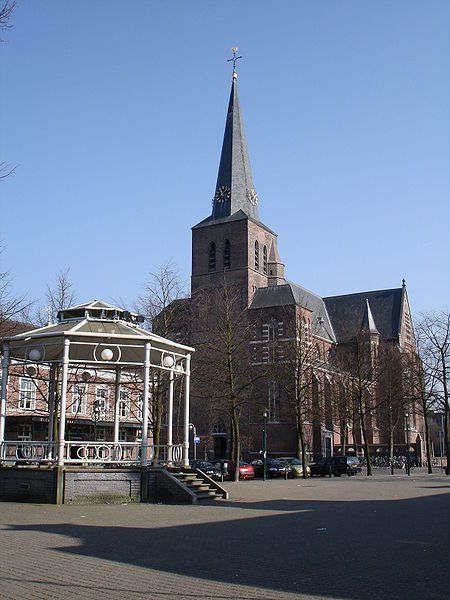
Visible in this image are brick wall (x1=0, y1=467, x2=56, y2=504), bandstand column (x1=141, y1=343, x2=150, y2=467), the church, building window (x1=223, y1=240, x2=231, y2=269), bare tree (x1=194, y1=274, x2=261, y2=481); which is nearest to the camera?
brick wall (x1=0, y1=467, x2=56, y2=504)

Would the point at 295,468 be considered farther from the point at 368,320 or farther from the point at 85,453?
the point at 368,320

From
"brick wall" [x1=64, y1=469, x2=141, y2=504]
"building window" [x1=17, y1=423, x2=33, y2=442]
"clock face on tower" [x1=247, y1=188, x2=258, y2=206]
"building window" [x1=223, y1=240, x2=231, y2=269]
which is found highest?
"clock face on tower" [x1=247, y1=188, x2=258, y2=206]

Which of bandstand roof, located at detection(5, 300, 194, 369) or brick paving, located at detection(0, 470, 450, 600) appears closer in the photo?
brick paving, located at detection(0, 470, 450, 600)

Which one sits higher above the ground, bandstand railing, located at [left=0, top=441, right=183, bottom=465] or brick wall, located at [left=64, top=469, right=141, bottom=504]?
bandstand railing, located at [left=0, top=441, right=183, bottom=465]

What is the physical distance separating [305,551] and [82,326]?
1316 cm

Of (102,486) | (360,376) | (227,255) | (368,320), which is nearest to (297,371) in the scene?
(360,376)

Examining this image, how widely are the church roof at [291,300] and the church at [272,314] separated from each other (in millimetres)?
129

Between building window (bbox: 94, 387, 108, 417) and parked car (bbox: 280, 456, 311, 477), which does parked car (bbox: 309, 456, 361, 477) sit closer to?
parked car (bbox: 280, 456, 311, 477)

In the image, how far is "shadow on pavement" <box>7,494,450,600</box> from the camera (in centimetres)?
901

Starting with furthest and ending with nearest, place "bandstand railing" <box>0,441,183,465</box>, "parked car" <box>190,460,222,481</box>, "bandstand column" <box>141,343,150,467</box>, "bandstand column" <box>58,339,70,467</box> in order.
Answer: "parked car" <box>190,460,222,481</box> → "bandstand column" <box>141,343,150,467</box> → "bandstand railing" <box>0,441,183,465</box> → "bandstand column" <box>58,339,70,467</box>

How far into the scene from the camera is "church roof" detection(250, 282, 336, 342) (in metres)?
77.2

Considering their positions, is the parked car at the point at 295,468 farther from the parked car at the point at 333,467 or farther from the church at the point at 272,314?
the church at the point at 272,314

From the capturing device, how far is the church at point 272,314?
65750 mm

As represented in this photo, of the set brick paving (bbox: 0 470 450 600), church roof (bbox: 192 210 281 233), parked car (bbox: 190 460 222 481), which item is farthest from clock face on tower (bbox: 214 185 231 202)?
brick paving (bbox: 0 470 450 600)
